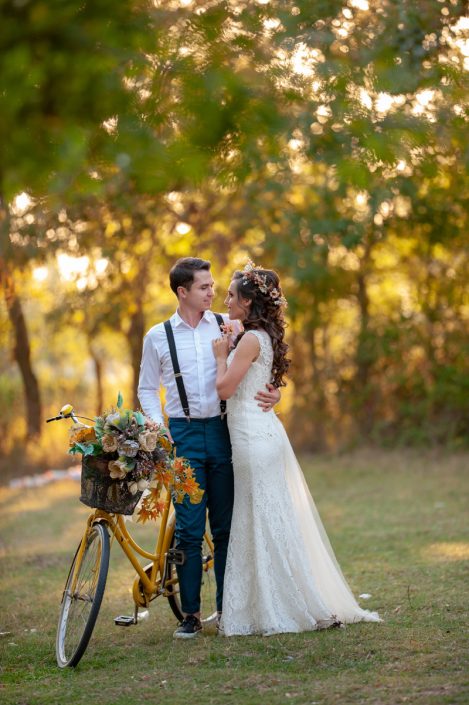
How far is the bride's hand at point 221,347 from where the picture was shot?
5.42 m

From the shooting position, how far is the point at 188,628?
17.9ft

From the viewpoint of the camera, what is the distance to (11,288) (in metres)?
14.2

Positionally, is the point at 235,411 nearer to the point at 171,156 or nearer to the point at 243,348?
the point at 243,348

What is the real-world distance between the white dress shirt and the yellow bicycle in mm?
495

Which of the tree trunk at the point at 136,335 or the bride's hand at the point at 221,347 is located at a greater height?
the tree trunk at the point at 136,335

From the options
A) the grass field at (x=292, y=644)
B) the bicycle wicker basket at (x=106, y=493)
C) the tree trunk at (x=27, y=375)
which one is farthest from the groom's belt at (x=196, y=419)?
the tree trunk at (x=27, y=375)

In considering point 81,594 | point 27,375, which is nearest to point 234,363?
point 81,594

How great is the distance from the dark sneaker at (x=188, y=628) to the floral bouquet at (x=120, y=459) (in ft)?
2.64

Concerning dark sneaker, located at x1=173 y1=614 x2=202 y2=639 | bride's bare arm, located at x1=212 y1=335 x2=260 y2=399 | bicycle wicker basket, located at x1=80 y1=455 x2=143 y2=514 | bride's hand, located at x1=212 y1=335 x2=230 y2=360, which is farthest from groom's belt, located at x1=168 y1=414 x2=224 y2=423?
dark sneaker, located at x1=173 y1=614 x2=202 y2=639

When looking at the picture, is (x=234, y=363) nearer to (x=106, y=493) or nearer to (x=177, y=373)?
(x=177, y=373)

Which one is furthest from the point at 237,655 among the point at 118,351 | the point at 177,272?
the point at 118,351

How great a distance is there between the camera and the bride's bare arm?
5.32m

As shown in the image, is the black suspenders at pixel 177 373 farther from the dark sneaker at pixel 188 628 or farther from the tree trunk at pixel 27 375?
the tree trunk at pixel 27 375

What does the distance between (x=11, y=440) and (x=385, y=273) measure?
6.17 metres
